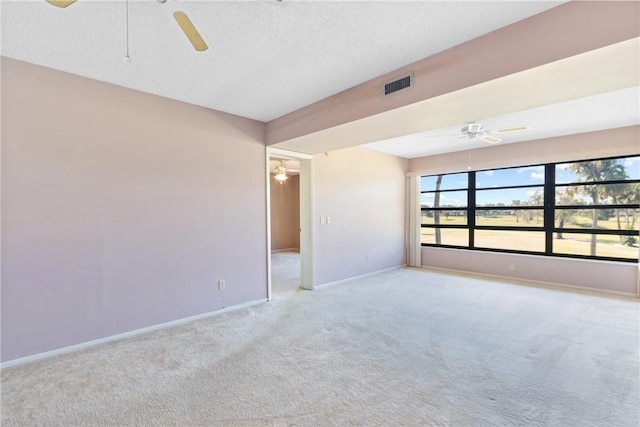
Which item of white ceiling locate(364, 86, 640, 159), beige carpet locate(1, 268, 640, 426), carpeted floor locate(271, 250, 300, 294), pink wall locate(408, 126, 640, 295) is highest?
white ceiling locate(364, 86, 640, 159)

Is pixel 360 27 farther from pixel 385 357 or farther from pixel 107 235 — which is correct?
pixel 107 235

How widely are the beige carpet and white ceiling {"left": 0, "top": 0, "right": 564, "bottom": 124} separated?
2539mm

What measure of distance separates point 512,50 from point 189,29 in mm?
2097

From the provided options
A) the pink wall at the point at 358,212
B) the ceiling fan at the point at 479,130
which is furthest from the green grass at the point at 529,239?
the ceiling fan at the point at 479,130

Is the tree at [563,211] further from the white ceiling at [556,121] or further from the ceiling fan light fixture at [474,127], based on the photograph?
the ceiling fan light fixture at [474,127]

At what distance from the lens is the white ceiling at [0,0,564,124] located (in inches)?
71.3

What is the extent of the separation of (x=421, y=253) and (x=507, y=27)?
5.23 metres

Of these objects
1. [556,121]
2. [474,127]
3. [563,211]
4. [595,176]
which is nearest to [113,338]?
[474,127]

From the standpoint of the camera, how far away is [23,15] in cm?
186

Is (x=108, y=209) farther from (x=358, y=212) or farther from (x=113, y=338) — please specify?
(x=358, y=212)

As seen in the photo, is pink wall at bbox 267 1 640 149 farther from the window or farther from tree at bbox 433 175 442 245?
tree at bbox 433 175 442 245

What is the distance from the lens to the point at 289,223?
9.55 m

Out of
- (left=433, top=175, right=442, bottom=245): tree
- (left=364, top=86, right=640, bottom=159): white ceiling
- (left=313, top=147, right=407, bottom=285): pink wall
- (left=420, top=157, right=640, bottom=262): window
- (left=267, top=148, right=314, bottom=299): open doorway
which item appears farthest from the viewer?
(left=433, top=175, right=442, bottom=245): tree

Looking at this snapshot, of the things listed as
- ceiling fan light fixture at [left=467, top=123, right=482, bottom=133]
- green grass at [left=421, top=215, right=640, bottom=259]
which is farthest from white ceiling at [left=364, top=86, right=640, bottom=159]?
green grass at [left=421, top=215, right=640, bottom=259]
